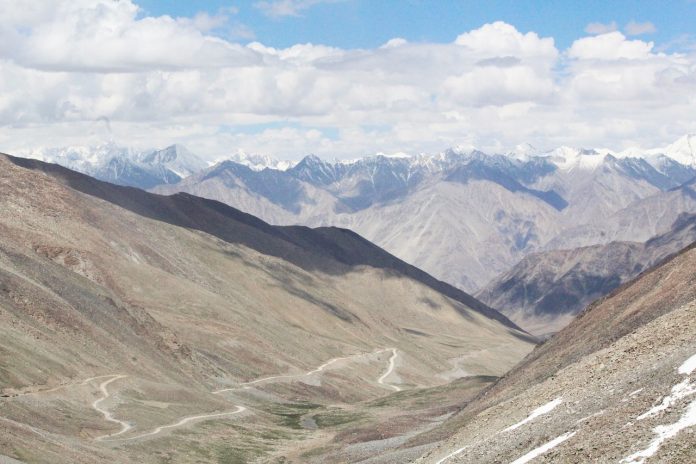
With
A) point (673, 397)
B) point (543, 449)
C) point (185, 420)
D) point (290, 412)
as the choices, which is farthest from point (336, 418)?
point (673, 397)

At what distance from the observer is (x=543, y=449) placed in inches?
1703

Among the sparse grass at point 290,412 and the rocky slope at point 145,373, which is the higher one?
the rocky slope at point 145,373

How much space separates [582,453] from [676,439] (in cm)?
468

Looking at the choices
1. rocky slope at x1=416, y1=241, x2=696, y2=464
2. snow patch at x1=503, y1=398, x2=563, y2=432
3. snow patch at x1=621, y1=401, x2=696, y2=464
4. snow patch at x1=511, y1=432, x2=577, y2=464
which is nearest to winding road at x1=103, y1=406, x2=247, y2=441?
rocky slope at x1=416, y1=241, x2=696, y2=464

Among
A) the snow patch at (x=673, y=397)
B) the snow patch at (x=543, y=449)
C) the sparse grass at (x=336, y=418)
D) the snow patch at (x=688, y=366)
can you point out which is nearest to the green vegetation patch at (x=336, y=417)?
the sparse grass at (x=336, y=418)

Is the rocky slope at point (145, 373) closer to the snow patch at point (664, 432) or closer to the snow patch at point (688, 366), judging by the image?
the snow patch at point (664, 432)

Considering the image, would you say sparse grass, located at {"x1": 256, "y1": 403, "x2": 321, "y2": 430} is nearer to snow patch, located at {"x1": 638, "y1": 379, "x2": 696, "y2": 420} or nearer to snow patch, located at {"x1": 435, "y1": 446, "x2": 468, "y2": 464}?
snow patch, located at {"x1": 435, "y1": 446, "x2": 468, "y2": 464}

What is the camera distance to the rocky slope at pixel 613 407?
37438mm

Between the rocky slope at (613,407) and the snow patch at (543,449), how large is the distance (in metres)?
0.11

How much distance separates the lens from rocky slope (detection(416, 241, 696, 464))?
37.4m

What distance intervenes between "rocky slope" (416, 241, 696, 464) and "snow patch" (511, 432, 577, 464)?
0.11m

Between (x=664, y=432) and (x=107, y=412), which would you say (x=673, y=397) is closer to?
(x=664, y=432)

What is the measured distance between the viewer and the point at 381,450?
77875mm

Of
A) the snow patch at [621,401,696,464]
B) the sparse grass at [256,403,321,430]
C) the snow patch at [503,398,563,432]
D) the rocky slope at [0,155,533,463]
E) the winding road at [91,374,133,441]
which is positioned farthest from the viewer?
the sparse grass at [256,403,321,430]
